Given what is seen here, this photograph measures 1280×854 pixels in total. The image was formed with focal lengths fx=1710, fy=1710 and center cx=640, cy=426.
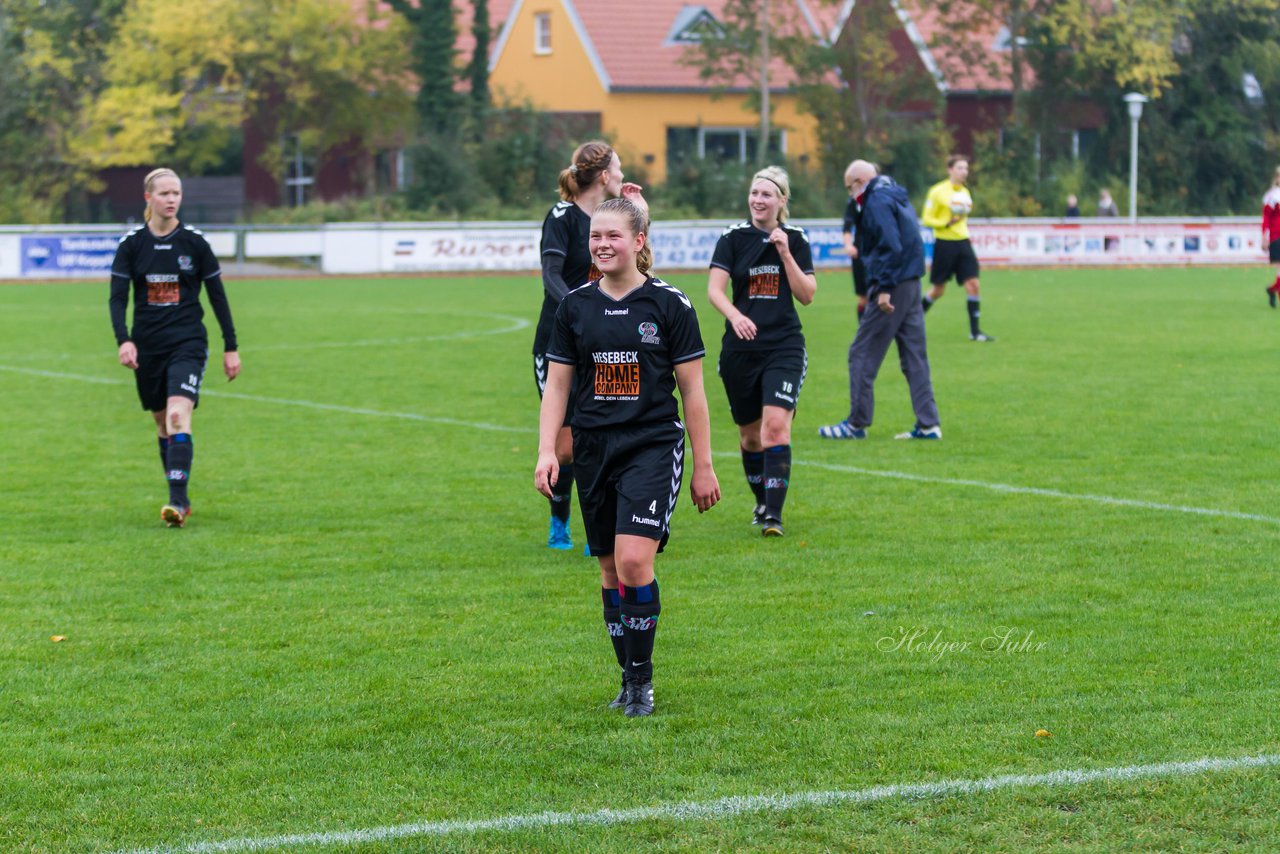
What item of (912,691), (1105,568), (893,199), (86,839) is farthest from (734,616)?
(893,199)

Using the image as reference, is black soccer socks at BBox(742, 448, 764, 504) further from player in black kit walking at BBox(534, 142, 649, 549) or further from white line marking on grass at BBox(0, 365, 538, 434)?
white line marking on grass at BBox(0, 365, 538, 434)

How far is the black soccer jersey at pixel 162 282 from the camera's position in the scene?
1005 cm

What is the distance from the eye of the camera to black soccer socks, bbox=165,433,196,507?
33.1 feet

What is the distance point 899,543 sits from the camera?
921cm

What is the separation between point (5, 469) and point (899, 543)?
673 cm

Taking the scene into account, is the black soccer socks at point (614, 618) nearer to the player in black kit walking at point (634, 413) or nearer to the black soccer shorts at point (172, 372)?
the player in black kit walking at point (634, 413)

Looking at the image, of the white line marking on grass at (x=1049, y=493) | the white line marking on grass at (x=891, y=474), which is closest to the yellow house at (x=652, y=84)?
the white line marking on grass at (x=891, y=474)

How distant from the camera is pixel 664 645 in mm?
7094

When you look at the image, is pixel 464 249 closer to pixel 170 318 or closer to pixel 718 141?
pixel 718 141

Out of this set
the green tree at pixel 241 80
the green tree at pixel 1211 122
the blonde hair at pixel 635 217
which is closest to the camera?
the blonde hair at pixel 635 217

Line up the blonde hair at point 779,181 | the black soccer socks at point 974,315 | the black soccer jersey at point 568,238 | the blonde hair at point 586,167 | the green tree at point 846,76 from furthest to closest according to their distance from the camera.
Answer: the green tree at point 846,76 < the black soccer socks at point 974,315 < the blonde hair at point 779,181 < the black soccer jersey at point 568,238 < the blonde hair at point 586,167

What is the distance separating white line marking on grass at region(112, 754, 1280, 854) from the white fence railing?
3077cm

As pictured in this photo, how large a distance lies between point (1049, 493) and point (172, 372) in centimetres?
539

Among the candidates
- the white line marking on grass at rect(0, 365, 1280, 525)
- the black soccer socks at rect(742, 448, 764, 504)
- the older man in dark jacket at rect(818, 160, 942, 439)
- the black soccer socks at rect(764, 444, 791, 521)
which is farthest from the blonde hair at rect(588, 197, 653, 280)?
the older man in dark jacket at rect(818, 160, 942, 439)
